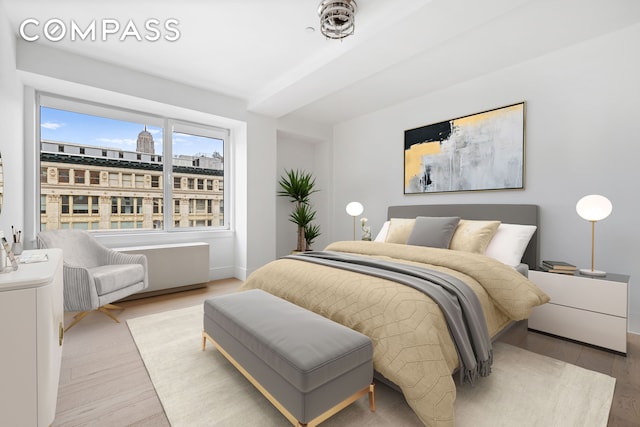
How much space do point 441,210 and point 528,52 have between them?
1.78 metres

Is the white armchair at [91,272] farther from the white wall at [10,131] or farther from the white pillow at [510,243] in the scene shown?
the white pillow at [510,243]

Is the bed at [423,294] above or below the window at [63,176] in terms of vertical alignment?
below

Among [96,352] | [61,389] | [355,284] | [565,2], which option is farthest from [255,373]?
[565,2]

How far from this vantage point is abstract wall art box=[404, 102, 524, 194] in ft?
9.99

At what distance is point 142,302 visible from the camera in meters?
3.23

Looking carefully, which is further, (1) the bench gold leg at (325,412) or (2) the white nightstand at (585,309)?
(2) the white nightstand at (585,309)

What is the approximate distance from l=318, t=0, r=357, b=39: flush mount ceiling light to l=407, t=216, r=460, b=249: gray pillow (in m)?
1.94

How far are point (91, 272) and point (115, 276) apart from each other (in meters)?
0.24

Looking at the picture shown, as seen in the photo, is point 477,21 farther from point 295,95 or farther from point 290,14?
point 295,95

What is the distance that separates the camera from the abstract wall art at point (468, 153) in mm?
3045

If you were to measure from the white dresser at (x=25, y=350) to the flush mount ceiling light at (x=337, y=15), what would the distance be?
2.32m

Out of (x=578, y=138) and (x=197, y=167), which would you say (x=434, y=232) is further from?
(x=197, y=167)

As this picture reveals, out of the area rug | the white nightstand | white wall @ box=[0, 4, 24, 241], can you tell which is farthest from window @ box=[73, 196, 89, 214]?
the white nightstand

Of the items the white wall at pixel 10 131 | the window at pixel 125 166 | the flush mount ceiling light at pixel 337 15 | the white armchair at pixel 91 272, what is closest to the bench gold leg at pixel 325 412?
the white armchair at pixel 91 272
